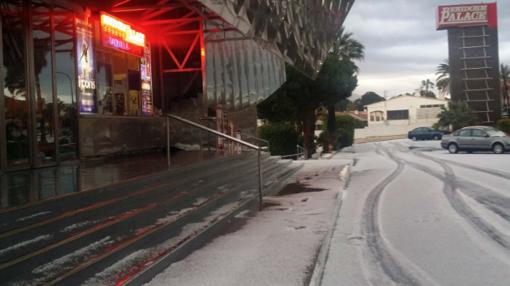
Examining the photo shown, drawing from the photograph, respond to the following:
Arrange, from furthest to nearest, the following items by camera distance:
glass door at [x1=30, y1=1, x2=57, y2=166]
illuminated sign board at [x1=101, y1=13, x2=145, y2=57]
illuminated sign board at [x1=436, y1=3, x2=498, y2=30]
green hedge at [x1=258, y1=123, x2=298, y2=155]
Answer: illuminated sign board at [x1=436, y1=3, x2=498, y2=30] → green hedge at [x1=258, y1=123, x2=298, y2=155] → illuminated sign board at [x1=101, y1=13, x2=145, y2=57] → glass door at [x1=30, y1=1, x2=57, y2=166]

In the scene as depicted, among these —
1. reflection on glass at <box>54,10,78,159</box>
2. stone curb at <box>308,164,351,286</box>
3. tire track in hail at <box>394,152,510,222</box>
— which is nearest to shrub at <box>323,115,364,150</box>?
tire track in hail at <box>394,152,510,222</box>

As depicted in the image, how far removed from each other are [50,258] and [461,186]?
11.5 m

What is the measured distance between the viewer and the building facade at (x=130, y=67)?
983 centimetres

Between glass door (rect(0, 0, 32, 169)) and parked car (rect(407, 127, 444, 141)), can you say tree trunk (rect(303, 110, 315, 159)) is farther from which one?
glass door (rect(0, 0, 32, 169))

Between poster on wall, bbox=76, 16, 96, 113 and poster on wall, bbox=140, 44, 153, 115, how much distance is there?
9.63 feet

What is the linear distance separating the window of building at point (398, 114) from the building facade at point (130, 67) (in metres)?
70.0

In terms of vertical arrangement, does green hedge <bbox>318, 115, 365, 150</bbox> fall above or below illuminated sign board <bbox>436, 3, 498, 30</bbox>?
below

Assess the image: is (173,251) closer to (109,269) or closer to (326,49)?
(109,269)

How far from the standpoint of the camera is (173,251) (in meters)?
6.29

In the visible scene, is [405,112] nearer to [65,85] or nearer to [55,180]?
[65,85]

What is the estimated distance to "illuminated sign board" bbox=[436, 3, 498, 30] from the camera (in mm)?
60375

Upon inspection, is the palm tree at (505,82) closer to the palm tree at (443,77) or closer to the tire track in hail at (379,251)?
the palm tree at (443,77)

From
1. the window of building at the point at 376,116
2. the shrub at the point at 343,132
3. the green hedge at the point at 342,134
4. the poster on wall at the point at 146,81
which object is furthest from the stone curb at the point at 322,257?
the window of building at the point at 376,116

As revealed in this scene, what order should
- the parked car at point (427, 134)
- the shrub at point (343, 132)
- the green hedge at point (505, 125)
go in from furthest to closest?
the parked car at point (427, 134)
the green hedge at point (505, 125)
the shrub at point (343, 132)
